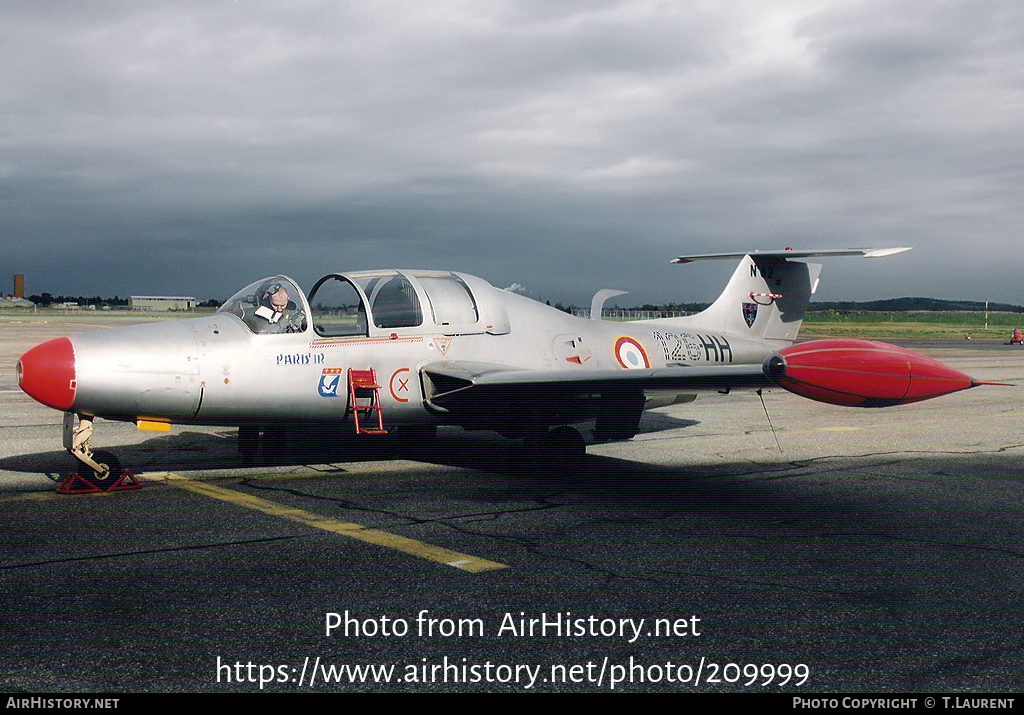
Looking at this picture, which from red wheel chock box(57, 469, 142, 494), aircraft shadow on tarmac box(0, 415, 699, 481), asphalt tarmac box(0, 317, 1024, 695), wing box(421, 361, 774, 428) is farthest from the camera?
aircraft shadow on tarmac box(0, 415, 699, 481)

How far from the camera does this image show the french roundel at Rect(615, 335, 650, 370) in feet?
39.3

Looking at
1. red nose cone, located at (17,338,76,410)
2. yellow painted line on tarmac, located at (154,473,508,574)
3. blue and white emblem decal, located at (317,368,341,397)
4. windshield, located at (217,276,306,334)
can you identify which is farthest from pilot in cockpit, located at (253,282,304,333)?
red nose cone, located at (17,338,76,410)

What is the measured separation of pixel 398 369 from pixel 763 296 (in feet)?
25.9

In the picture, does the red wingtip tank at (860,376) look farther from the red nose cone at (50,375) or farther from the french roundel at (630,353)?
the red nose cone at (50,375)

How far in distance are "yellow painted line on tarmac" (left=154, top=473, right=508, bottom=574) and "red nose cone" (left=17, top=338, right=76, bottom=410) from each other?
4.99 feet

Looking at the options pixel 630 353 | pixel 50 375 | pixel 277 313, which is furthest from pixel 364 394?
pixel 630 353

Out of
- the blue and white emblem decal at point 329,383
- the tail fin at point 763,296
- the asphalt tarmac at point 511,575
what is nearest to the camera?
the asphalt tarmac at point 511,575

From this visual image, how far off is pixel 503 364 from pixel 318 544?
15.0 feet

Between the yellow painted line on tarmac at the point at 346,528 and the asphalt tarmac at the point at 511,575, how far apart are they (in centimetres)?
4

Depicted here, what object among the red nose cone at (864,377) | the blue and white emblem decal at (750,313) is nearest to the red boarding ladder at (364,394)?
the red nose cone at (864,377)

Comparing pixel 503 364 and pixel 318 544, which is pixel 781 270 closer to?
pixel 503 364

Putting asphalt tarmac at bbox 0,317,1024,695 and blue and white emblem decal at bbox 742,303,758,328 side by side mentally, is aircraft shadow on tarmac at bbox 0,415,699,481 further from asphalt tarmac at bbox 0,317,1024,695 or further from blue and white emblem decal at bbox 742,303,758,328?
blue and white emblem decal at bbox 742,303,758,328

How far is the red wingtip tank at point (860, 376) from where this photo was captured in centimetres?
752

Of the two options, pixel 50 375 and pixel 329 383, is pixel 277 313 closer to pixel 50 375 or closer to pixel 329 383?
pixel 329 383
